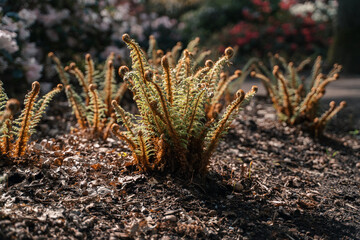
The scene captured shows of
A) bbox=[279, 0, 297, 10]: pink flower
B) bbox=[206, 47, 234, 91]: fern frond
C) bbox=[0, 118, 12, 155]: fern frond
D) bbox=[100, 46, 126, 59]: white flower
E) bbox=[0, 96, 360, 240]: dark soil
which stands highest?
bbox=[279, 0, 297, 10]: pink flower

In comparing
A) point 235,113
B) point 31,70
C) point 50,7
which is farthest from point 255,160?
point 50,7

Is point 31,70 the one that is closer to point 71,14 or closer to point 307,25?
point 71,14

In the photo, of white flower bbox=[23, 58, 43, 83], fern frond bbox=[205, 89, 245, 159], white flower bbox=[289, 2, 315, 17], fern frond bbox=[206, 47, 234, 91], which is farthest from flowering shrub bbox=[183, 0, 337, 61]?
fern frond bbox=[205, 89, 245, 159]

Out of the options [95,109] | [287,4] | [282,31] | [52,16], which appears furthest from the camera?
[287,4]

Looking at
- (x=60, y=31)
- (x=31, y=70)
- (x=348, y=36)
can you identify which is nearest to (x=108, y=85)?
(x=31, y=70)

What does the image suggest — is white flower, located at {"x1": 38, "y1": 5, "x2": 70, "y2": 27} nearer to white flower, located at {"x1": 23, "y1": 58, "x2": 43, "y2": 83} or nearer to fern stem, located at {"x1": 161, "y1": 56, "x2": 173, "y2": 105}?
white flower, located at {"x1": 23, "y1": 58, "x2": 43, "y2": 83}

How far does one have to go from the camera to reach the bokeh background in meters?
3.64

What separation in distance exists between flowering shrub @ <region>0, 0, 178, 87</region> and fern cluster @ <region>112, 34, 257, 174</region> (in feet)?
6.17

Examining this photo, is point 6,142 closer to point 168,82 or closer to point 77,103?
point 77,103

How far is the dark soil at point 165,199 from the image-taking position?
5.62ft

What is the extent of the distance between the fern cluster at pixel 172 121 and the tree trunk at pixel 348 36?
19.6 feet

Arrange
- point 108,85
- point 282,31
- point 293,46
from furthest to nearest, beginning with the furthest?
point 282,31
point 293,46
point 108,85

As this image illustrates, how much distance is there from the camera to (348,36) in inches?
282

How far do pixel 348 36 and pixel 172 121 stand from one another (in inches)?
251
